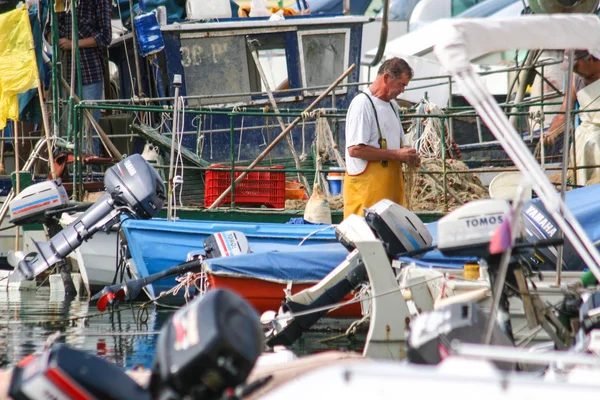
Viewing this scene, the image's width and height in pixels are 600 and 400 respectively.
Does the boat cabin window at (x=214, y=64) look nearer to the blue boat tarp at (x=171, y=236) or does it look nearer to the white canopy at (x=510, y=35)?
the blue boat tarp at (x=171, y=236)

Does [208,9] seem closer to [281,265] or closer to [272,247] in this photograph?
[272,247]

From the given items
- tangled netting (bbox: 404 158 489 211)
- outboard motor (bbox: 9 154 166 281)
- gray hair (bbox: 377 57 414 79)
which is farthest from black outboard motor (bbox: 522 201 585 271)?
outboard motor (bbox: 9 154 166 281)

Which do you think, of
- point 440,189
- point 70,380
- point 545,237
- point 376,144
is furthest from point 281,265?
point 70,380

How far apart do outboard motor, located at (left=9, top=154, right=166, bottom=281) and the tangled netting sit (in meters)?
2.92

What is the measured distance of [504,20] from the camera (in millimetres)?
5113

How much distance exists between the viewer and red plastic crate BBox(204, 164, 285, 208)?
1143 centimetres

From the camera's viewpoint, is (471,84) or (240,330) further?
(471,84)

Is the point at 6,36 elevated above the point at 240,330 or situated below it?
above

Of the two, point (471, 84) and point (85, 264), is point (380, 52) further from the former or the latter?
point (471, 84)

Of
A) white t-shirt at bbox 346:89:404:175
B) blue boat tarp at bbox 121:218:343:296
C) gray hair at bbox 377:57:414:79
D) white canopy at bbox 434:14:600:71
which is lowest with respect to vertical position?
blue boat tarp at bbox 121:218:343:296

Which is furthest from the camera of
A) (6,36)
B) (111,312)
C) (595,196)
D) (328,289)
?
(6,36)

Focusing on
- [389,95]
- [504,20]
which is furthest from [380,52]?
[504,20]

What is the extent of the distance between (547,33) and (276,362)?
212 cm

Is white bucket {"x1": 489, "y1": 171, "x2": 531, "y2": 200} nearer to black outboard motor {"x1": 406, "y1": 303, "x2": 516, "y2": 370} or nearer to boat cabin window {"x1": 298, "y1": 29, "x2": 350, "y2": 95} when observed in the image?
boat cabin window {"x1": 298, "y1": 29, "x2": 350, "y2": 95}
